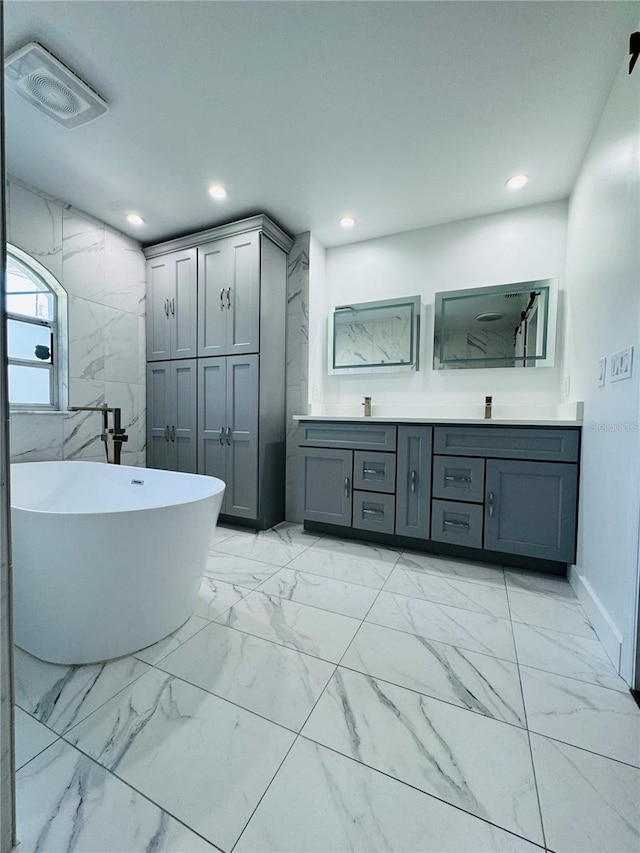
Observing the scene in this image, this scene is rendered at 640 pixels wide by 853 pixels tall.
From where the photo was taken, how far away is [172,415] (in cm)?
293

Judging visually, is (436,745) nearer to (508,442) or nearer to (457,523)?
(457,523)

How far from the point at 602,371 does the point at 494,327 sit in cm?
105

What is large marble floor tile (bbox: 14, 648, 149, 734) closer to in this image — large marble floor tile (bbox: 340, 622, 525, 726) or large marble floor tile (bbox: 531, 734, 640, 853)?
large marble floor tile (bbox: 340, 622, 525, 726)

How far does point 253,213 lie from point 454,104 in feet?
4.83

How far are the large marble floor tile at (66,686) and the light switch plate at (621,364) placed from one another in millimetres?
2070

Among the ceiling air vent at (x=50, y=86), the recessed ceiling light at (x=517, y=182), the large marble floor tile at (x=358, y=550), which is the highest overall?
the recessed ceiling light at (x=517, y=182)

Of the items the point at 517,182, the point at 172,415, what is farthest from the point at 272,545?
the point at 517,182

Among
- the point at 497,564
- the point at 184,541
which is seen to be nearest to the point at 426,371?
the point at 497,564

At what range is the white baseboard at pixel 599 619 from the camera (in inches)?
49.4

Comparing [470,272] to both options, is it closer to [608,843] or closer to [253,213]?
[253,213]

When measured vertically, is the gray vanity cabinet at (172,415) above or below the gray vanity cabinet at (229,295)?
below

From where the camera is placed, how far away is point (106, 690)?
112 cm

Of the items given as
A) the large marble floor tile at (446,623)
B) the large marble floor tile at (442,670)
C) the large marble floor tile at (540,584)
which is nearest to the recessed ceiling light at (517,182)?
the large marble floor tile at (540,584)

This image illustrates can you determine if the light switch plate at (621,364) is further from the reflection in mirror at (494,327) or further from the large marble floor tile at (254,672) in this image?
the large marble floor tile at (254,672)
